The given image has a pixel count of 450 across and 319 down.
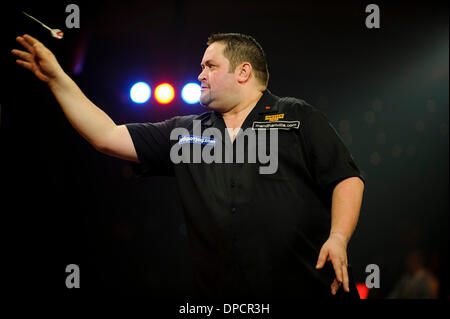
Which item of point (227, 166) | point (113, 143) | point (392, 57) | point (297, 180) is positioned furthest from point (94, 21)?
point (392, 57)

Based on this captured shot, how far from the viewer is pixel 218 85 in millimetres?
1886

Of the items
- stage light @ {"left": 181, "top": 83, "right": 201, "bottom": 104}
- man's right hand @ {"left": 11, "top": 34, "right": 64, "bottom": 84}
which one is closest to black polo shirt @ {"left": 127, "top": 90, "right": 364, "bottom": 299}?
man's right hand @ {"left": 11, "top": 34, "right": 64, "bottom": 84}

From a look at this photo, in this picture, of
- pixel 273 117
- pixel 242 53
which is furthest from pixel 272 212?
pixel 242 53

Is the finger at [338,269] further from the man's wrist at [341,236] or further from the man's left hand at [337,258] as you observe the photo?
the man's wrist at [341,236]

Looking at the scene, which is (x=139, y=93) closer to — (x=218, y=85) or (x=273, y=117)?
(x=218, y=85)

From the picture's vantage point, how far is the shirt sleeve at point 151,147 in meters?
1.81

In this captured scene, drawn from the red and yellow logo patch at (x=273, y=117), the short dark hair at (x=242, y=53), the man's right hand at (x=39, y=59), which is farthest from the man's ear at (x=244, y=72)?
the man's right hand at (x=39, y=59)

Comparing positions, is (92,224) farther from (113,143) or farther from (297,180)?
(297,180)

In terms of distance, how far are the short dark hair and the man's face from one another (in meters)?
0.04

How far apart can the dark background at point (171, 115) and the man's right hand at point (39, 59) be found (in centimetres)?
131

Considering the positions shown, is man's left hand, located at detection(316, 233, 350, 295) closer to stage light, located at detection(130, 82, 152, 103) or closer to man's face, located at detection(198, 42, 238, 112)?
man's face, located at detection(198, 42, 238, 112)

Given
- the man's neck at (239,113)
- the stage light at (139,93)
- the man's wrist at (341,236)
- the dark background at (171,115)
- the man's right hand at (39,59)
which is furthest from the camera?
the stage light at (139,93)

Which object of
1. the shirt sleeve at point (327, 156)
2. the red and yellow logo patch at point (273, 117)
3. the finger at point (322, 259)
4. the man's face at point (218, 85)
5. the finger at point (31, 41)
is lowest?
the finger at point (322, 259)

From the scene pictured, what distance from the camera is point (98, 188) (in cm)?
329
